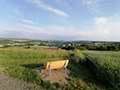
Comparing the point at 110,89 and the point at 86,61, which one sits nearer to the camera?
the point at 110,89

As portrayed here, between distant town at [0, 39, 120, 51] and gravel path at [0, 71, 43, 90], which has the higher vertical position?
gravel path at [0, 71, 43, 90]

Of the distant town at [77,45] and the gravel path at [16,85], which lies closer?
the gravel path at [16,85]

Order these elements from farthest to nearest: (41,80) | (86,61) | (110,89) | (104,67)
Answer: (86,61) → (104,67) → (41,80) → (110,89)

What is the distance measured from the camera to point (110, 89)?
10.3ft

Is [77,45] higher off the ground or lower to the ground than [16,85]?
lower

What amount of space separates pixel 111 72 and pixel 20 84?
4628 mm

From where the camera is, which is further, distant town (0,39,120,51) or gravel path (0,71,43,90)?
distant town (0,39,120,51)

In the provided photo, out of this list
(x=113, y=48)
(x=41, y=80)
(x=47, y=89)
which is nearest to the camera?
(x=47, y=89)

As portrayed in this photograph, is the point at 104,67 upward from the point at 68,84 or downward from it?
upward

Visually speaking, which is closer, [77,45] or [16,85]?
[16,85]

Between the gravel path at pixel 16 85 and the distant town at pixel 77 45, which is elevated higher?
the gravel path at pixel 16 85

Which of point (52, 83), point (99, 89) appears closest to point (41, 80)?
point (52, 83)

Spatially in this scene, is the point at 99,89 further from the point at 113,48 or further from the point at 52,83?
the point at 113,48

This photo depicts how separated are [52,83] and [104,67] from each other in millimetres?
3103
